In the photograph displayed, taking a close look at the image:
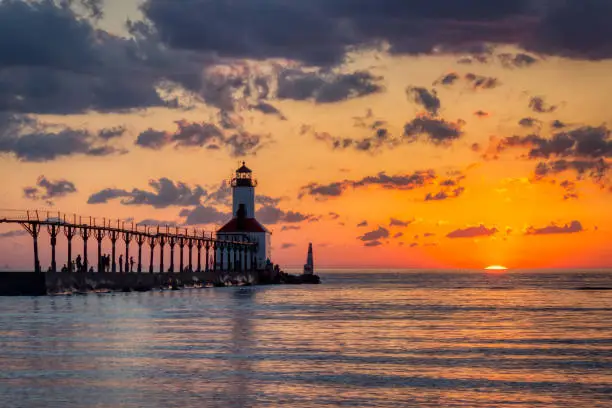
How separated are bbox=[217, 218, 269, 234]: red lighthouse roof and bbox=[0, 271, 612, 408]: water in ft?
324

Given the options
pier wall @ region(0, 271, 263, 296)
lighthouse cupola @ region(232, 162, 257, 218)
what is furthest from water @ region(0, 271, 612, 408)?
lighthouse cupola @ region(232, 162, 257, 218)

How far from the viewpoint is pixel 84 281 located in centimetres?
10544

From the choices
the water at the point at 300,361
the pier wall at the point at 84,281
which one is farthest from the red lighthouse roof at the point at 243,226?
the water at the point at 300,361

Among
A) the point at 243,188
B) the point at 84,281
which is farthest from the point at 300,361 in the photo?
the point at 243,188

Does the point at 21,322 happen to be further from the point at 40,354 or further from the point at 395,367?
the point at 395,367

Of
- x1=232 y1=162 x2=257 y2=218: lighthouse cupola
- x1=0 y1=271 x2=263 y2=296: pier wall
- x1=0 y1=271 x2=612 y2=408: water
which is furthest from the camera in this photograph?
x1=232 y1=162 x2=257 y2=218: lighthouse cupola

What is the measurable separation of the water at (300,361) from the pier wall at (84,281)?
28138 millimetres

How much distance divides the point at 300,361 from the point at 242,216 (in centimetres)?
13019

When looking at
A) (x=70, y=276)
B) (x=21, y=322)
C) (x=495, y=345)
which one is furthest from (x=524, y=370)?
(x=70, y=276)

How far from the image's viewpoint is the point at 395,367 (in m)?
37.2

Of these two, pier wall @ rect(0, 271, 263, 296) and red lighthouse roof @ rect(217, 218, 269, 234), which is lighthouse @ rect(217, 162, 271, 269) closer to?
red lighthouse roof @ rect(217, 218, 269, 234)

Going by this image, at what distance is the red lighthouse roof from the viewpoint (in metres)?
168

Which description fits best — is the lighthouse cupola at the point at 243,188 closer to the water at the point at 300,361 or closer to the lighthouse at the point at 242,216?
the lighthouse at the point at 242,216

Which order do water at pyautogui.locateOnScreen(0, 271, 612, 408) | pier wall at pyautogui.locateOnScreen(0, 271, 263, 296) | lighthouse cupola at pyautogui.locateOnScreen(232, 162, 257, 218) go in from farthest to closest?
1. lighthouse cupola at pyautogui.locateOnScreen(232, 162, 257, 218)
2. pier wall at pyautogui.locateOnScreen(0, 271, 263, 296)
3. water at pyautogui.locateOnScreen(0, 271, 612, 408)
